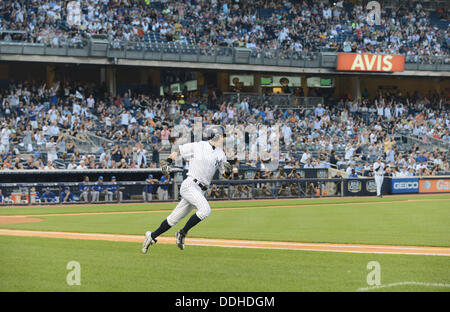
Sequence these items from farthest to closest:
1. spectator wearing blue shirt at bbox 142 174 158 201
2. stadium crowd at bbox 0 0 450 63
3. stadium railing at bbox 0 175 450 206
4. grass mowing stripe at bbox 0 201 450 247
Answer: stadium crowd at bbox 0 0 450 63 → spectator wearing blue shirt at bbox 142 174 158 201 → stadium railing at bbox 0 175 450 206 → grass mowing stripe at bbox 0 201 450 247

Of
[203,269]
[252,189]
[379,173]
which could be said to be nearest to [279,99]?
[379,173]

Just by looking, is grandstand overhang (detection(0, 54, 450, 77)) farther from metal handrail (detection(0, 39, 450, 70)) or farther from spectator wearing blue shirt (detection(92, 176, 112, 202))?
spectator wearing blue shirt (detection(92, 176, 112, 202))

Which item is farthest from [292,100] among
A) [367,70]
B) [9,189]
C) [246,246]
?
[246,246]

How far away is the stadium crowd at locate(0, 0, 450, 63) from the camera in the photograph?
3212 centimetres

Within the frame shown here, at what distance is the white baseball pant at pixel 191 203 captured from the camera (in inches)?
364

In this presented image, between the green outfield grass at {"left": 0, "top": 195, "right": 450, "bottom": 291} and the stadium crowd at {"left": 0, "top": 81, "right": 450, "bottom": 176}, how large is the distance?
10.5m

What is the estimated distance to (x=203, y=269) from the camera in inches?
306

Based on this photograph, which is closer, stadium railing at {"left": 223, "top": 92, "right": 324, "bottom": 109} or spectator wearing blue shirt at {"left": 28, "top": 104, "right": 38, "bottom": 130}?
spectator wearing blue shirt at {"left": 28, "top": 104, "right": 38, "bottom": 130}

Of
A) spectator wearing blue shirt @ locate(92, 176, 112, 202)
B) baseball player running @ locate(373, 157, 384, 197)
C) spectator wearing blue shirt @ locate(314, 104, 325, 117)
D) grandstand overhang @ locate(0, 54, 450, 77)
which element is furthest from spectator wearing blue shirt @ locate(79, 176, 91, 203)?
spectator wearing blue shirt @ locate(314, 104, 325, 117)

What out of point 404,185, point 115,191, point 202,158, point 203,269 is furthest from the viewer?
point 404,185

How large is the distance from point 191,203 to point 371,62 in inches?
1234

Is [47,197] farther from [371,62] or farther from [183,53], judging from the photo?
[371,62]

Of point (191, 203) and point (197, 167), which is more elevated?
point (197, 167)

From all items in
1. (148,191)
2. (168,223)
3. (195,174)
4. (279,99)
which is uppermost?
(279,99)
